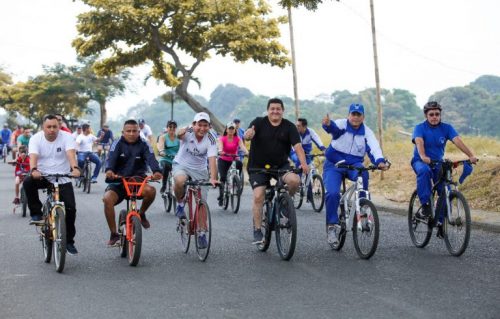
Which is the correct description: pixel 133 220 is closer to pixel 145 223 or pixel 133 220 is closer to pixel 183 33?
pixel 145 223

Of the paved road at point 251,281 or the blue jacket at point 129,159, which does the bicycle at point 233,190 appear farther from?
the blue jacket at point 129,159

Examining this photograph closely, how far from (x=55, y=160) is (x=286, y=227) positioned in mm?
2646

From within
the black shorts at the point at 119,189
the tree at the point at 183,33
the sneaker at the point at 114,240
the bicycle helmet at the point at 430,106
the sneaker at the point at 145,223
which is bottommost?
the sneaker at the point at 114,240

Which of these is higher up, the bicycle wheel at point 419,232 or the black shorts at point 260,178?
the black shorts at point 260,178

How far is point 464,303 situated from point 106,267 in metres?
3.93

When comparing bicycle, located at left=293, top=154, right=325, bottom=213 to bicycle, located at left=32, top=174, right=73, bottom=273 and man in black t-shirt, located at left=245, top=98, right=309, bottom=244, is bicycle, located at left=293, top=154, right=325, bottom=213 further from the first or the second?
bicycle, located at left=32, top=174, right=73, bottom=273

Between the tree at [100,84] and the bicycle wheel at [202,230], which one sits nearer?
the bicycle wheel at [202,230]

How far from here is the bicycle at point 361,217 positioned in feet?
30.3

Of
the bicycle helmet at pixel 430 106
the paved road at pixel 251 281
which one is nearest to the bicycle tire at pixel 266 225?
the paved road at pixel 251 281

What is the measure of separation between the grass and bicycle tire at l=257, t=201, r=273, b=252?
5.23 m

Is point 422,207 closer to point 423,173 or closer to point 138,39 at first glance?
point 423,173

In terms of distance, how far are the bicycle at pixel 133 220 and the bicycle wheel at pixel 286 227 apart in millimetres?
1531

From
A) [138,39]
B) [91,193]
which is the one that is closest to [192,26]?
[138,39]

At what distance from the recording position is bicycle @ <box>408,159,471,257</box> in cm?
955
